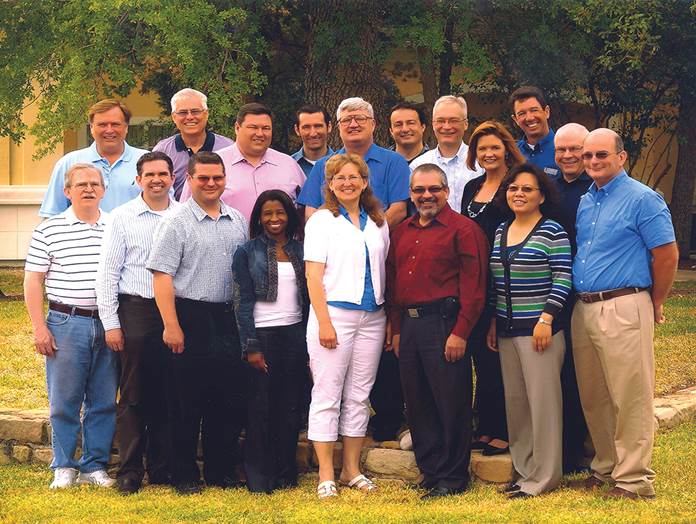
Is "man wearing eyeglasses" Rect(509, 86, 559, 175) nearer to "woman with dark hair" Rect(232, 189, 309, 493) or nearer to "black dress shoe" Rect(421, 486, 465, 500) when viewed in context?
"woman with dark hair" Rect(232, 189, 309, 493)

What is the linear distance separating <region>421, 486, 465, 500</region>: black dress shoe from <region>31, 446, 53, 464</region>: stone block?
271 centimetres

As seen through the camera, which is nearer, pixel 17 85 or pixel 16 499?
pixel 16 499

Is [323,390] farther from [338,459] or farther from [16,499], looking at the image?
[16,499]

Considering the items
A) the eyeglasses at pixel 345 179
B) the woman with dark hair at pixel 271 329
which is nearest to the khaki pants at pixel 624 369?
the eyeglasses at pixel 345 179

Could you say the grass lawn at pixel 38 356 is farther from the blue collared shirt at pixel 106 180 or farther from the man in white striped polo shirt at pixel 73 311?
the blue collared shirt at pixel 106 180

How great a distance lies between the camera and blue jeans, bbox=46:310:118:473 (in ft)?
22.6

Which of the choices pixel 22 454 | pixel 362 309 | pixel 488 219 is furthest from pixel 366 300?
pixel 22 454

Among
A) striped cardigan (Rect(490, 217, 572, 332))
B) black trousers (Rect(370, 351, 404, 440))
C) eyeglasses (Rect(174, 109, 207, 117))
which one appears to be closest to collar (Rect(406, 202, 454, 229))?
striped cardigan (Rect(490, 217, 572, 332))

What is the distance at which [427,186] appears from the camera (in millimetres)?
6559

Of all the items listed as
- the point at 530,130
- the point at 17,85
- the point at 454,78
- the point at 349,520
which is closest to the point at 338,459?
the point at 349,520

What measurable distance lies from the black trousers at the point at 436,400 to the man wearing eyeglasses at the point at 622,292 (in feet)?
2.35

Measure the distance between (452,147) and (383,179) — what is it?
1.63 feet

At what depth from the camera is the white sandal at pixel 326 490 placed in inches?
259

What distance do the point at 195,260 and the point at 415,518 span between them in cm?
197
